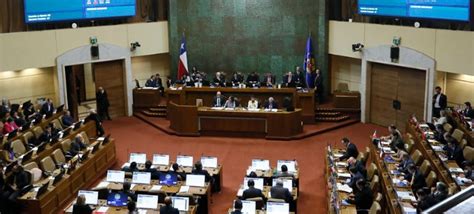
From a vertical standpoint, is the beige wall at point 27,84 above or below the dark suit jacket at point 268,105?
above

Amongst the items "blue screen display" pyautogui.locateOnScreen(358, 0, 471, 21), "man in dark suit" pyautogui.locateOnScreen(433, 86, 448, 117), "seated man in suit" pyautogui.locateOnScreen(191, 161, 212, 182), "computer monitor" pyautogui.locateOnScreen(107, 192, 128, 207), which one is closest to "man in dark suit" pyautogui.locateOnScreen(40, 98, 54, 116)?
"seated man in suit" pyautogui.locateOnScreen(191, 161, 212, 182)

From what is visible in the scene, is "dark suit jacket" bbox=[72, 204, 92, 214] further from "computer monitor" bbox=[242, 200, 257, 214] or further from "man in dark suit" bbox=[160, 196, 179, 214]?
"computer monitor" bbox=[242, 200, 257, 214]

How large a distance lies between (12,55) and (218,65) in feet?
29.0

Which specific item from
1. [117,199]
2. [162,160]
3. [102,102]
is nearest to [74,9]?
[102,102]

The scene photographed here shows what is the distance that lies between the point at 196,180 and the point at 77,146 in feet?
15.7

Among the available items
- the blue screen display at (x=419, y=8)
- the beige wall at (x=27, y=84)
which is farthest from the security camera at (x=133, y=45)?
the blue screen display at (x=419, y=8)

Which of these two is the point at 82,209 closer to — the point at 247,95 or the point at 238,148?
the point at 238,148

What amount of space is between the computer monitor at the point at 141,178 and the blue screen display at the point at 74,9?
10218mm

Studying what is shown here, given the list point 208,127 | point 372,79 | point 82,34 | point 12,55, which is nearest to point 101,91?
point 82,34

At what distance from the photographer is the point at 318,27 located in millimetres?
23281

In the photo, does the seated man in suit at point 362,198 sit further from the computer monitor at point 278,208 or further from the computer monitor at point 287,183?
the computer monitor at point 278,208

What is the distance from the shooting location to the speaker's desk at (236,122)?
1953 cm

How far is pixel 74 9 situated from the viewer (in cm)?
2122

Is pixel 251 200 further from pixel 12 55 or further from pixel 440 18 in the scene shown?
pixel 12 55
